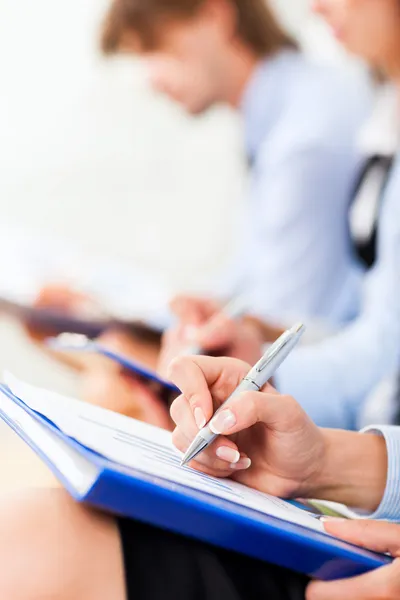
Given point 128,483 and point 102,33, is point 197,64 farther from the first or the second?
point 128,483

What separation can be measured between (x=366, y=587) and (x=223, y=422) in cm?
12

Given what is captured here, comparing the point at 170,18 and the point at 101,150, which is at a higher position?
the point at 170,18

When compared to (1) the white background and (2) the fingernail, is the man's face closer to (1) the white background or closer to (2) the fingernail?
(1) the white background

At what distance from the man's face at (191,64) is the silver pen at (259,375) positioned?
3.50 feet

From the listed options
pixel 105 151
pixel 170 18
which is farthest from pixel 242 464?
pixel 105 151

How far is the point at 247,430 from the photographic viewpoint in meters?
0.42

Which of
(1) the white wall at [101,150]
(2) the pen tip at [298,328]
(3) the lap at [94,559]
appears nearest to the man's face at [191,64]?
(1) the white wall at [101,150]

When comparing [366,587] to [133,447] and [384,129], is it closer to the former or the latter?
[133,447]

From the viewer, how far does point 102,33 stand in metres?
1.47

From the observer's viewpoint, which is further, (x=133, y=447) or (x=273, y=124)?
(x=273, y=124)

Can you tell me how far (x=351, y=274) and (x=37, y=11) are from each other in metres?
0.87

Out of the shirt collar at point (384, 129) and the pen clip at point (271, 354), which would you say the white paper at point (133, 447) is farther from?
the shirt collar at point (384, 129)

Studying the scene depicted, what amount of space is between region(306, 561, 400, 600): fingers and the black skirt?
0.06 ft

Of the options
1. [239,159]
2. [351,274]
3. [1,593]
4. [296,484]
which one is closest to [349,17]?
[351,274]
